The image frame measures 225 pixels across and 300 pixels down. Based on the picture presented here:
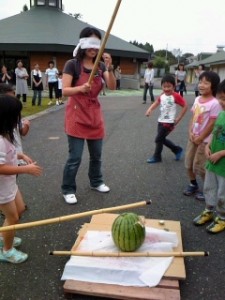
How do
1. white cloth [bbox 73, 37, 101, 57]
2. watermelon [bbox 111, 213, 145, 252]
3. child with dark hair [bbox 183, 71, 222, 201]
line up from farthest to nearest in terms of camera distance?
child with dark hair [bbox 183, 71, 222, 201] < white cloth [bbox 73, 37, 101, 57] < watermelon [bbox 111, 213, 145, 252]

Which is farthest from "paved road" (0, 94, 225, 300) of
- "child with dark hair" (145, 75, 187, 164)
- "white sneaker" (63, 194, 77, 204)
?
"child with dark hair" (145, 75, 187, 164)

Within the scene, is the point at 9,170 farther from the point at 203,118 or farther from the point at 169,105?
the point at 169,105

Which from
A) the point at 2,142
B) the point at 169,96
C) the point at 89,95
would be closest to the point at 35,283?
the point at 2,142

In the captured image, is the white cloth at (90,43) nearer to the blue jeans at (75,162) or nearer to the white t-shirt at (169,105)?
the blue jeans at (75,162)

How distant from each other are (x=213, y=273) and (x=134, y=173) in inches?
105

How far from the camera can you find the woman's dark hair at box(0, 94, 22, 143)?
2.55 metres

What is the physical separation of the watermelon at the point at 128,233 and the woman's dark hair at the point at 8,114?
112cm

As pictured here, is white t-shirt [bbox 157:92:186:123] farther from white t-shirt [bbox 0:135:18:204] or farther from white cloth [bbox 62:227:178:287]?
white t-shirt [bbox 0:135:18:204]

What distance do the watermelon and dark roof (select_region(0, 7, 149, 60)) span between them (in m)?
20.8

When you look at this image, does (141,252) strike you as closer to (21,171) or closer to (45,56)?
(21,171)

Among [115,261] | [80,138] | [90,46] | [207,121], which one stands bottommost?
[115,261]

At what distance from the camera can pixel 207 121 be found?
3.97m

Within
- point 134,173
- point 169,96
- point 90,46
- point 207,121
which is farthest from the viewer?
point 169,96

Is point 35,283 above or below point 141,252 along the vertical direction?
below
